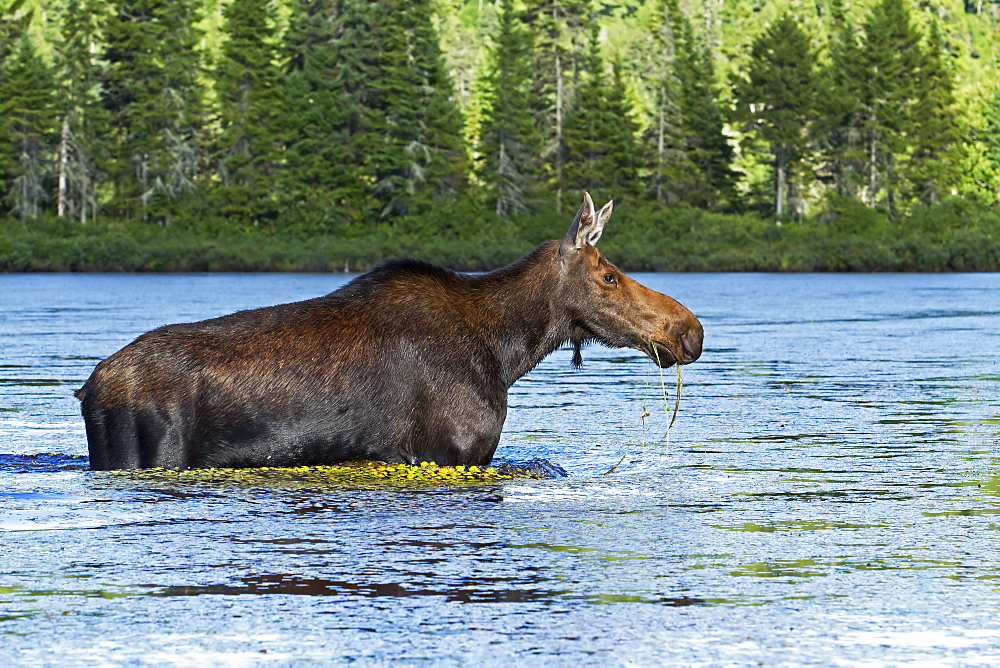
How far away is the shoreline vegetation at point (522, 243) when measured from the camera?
73062mm

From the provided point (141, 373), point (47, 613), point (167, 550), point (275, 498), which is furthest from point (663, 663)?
point (141, 373)

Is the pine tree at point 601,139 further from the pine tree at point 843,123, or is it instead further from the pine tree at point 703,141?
the pine tree at point 843,123

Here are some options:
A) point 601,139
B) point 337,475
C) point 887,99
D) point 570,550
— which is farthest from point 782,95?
point 570,550

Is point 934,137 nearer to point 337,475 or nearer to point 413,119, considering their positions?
point 413,119

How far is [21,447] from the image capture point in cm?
1257

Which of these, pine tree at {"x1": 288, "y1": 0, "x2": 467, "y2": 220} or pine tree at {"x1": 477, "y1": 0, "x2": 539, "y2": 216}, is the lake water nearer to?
pine tree at {"x1": 288, "y1": 0, "x2": 467, "y2": 220}

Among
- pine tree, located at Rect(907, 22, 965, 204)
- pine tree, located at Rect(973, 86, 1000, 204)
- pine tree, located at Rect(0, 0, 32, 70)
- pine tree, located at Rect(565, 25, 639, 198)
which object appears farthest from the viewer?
pine tree, located at Rect(973, 86, 1000, 204)

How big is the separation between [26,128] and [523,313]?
8019cm

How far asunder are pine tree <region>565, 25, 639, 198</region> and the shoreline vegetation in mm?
3508

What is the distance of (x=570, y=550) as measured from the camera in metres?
8.32

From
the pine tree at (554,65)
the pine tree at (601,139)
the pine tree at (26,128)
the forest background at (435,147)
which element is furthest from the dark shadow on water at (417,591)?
the pine tree at (554,65)

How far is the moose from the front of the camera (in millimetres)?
10094

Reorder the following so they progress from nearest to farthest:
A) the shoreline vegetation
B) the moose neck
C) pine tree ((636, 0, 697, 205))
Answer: the moose neck, the shoreline vegetation, pine tree ((636, 0, 697, 205))

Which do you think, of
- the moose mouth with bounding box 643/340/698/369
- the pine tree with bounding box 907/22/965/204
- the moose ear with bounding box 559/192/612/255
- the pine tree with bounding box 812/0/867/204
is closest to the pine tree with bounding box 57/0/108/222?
Result: the pine tree with bounding box 812/0/867/204
